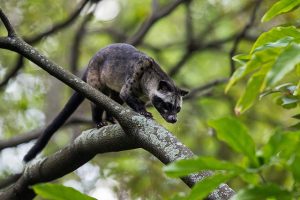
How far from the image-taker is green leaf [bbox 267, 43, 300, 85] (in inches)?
46.9

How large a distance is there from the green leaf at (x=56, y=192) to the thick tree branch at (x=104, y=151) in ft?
3.47

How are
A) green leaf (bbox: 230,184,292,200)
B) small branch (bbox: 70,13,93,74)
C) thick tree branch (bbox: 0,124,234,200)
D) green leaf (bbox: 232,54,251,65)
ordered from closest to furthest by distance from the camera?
green leaf (bbox: 230,184,292,200)
green leaf (bbox: 232,54,251,65)
thick tree branch (bbox: 0,124,234,200)
small branch (bbox: 70,13,93,74)

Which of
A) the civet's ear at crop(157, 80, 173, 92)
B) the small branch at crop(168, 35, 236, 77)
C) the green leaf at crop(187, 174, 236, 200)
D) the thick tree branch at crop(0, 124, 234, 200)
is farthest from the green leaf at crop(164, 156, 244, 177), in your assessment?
the small branch at crop(168, 35, 236, 77)

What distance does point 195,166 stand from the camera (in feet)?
3.75

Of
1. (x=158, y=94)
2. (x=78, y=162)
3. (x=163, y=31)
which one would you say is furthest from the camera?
(x=163, y=31)

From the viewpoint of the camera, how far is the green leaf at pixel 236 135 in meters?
1.14

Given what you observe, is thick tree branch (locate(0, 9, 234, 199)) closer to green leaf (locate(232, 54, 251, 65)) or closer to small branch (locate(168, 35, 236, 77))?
green leaf (locate(232, 54, 251, 65))

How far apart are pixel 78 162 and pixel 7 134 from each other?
549 cm

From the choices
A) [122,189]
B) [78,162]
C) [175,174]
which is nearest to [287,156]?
[175,174]

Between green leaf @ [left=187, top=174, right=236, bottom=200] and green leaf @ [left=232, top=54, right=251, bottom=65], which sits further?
green leaf @ [left=232, top=54, right=251, bottom=65]

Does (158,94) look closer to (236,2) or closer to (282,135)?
(282,135)

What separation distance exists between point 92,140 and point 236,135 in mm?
2305

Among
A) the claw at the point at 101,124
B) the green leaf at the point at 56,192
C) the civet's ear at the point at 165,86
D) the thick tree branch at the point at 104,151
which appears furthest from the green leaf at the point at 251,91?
the civet's ear at the point at 165,86

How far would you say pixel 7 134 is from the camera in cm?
876
